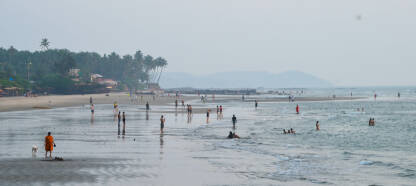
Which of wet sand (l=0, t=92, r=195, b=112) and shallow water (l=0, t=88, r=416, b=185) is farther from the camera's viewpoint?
wet sand (l=0, t=92, r=195, b=112)

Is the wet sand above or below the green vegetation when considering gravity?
below

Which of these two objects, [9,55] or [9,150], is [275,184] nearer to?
[9,150]

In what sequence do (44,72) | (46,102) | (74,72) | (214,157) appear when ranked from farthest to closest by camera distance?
(74,72)
(44,72)
(46,102)
(214,157)

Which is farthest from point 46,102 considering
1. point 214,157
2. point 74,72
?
point 74,72

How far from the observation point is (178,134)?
35.6m

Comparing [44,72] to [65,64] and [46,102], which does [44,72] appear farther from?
[46,102]

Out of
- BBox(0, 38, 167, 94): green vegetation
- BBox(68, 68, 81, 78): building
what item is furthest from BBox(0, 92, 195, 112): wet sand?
BBox(68, 68, 81, 78): building

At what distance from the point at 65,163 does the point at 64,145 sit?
7108 millimetres

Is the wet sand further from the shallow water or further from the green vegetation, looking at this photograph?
the shallow water

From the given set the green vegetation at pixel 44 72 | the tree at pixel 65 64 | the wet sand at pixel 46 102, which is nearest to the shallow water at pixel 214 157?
the wet sand at pixel 46 102

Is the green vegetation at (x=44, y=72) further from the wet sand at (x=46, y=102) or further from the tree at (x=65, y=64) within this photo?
the wet sand at (x=46, y=102)

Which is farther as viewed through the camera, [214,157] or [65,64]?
[65,64]

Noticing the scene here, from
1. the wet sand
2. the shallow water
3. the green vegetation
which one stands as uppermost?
the green vegetation

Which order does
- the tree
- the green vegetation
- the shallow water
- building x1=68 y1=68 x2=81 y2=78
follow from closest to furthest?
1. the shallow water
2. the green vegetation
3. the tree
4. building x1=68 y1=68 x2=81 y2=78
